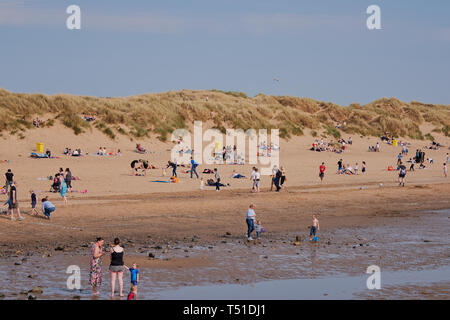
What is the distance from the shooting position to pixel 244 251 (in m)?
18.8

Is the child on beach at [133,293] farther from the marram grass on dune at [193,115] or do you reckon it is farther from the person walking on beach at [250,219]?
the marram grass on dune at [193,115]

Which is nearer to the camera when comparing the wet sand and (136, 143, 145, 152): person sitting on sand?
the wet sand

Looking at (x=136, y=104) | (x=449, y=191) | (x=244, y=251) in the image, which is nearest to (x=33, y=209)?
(x=244, y=251)

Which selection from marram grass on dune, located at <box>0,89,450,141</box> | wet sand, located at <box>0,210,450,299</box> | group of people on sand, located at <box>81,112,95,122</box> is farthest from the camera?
group of people on sand, located at <box>81,112,95,122</box>

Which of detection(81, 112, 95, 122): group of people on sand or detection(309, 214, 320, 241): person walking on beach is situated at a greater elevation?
detection(81, 112, 95, 122): group of people on sand

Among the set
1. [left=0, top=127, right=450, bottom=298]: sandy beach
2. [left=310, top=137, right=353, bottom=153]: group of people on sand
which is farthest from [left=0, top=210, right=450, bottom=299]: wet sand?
[left=310, top=137, right=353, bottom=153]: group of people on sand

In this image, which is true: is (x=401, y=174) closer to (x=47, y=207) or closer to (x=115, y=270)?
(x=47, y=207)

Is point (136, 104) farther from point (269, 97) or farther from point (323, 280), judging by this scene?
point (323, 280)

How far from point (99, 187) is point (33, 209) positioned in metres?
8.85

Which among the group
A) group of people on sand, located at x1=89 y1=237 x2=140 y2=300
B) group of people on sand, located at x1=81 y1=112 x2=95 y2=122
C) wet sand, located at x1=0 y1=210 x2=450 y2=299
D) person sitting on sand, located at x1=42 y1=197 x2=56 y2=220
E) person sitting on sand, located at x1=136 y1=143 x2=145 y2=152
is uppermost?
group of people on sand, located at x1=81 y1=112 x2=95 y2=122

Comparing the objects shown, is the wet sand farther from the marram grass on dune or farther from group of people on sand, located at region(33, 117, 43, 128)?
the marram grass on dune

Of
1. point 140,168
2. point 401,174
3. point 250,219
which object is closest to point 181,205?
point 250,219

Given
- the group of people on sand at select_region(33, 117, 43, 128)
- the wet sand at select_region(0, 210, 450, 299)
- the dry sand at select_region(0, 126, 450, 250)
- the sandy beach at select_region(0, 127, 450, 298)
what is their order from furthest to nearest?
the group of people on sand at select_region(33, 117, 43, 128), the dry sand at select_region(0, 126, 450, 250), the sandy beach at select_region(0, 127, 450, 298), the wet sand at select_region(0, 210, 450, 299)

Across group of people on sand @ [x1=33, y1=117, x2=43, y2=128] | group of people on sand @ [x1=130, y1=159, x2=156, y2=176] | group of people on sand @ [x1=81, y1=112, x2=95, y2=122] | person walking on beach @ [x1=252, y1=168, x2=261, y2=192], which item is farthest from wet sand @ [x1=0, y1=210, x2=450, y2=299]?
group of people on sand @ [x1=81, y1=112, x2=95, y2=122]
